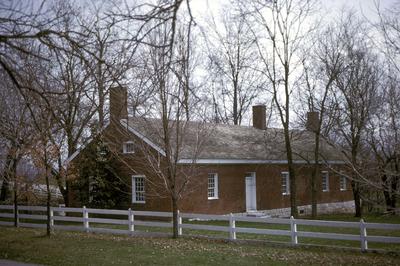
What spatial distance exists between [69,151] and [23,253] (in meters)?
14.1

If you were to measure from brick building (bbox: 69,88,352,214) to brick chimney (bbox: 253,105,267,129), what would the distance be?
0.45 feet

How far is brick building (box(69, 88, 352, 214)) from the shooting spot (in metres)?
25.5

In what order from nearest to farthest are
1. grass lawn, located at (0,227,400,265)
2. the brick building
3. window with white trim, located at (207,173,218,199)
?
grass lawn, located at (0,227,400,265), the brick building, window with white trim, located at (207,173,218,199)

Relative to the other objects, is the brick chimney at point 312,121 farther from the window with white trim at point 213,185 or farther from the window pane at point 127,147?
the window pane at point 127,147

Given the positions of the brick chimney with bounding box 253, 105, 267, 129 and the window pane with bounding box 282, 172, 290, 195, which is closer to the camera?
the window pane with bounding box 282, 172, 290, 195

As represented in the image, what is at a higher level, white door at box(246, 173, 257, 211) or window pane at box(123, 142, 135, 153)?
window pane at box(123, 142, 135, 153)

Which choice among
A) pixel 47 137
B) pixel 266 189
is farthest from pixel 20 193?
pixel 266 189

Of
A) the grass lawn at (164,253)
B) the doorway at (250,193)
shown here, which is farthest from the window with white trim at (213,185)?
the grass lawn at (164,253)

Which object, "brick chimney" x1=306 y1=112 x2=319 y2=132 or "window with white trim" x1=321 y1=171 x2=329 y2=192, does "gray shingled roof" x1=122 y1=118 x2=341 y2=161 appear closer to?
"brick chimney" x1=306 y1=112 x2=319 y2=132

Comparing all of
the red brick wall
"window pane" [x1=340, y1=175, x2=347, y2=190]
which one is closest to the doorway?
the red brick wall

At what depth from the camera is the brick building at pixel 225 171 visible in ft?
83.7

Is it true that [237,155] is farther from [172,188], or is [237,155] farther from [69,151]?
[172,188]

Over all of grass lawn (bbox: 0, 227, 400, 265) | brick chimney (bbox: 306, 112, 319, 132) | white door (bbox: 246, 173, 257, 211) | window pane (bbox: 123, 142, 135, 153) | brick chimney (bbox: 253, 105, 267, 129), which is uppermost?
brick chimney (bbox: 253, 105, 267, 129)

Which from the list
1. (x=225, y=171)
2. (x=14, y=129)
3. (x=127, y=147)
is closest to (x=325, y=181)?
(x=225, y=171)
